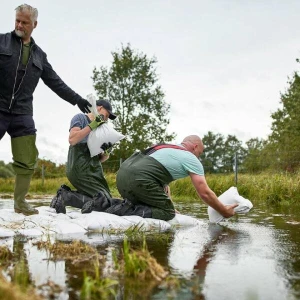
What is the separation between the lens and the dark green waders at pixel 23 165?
16.6ft

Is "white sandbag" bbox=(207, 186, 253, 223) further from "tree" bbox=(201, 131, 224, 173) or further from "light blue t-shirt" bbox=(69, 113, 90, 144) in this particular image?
"tree" bbox=(201, 131, 224, 173)

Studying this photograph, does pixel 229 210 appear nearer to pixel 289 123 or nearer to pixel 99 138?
pixel 99 138

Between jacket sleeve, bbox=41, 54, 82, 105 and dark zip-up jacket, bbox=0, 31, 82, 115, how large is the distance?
18cm

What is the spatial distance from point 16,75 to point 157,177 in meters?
1.73

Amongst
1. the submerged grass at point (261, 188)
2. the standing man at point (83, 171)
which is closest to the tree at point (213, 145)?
the submerged grass at point (261, 188)

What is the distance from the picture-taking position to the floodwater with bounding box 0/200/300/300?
2193 millimetres

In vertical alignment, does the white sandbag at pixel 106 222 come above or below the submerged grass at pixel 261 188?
below

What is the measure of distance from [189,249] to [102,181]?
2478mm

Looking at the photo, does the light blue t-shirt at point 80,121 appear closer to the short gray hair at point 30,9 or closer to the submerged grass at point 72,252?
the short gray hair at point 30,9

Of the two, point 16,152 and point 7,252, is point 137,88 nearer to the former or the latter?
point 16,152

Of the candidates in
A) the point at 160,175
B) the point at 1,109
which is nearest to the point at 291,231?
the point at 160,175

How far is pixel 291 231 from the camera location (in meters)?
4.56

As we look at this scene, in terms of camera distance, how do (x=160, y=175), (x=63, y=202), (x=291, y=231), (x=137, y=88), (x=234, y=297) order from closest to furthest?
(x=234, y=297) < (x=291, y=231) < (x=160, y=175) < (x=63, y=202) < (x=137, y=88)

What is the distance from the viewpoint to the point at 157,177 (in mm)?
4992
